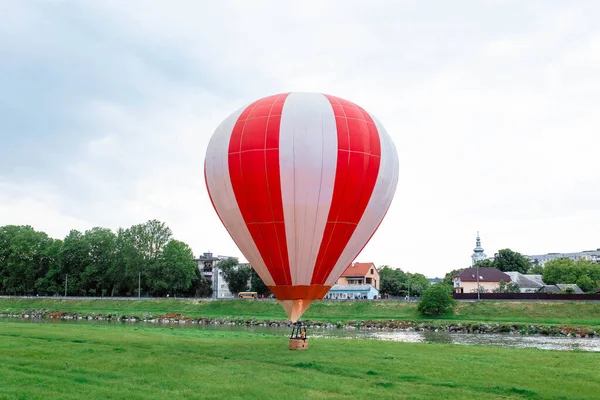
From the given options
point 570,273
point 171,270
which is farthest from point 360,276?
point 570,273

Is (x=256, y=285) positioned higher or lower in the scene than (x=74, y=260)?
lower

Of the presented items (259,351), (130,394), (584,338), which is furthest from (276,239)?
(584,338)

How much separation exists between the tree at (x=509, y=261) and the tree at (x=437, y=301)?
62859 millimetres

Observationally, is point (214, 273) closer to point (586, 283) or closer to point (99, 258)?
point (99, 258)

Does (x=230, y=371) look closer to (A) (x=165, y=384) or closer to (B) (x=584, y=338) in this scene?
(A) (x=165, y=384)

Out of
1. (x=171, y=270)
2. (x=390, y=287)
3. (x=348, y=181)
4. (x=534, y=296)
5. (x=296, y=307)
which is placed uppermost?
(x=348, y=181)

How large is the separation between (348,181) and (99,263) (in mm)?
82831

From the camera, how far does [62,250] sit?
9312cm

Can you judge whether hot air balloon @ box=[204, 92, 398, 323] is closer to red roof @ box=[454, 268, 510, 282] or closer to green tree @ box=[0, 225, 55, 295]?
red roof @ box=[454, 268, 510, 282]

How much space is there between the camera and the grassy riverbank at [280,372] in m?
13.9

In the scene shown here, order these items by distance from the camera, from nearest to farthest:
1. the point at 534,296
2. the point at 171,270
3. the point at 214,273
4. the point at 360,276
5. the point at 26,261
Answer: the point at 534,296 < the point at 171,270 < the point at 360,276 < the point at 26,261 < the point at 214,273

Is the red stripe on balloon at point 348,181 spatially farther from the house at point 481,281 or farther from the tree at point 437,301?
the house at point 481,281

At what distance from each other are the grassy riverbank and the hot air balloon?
12.3 feet

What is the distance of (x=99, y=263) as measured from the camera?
94.1 m
